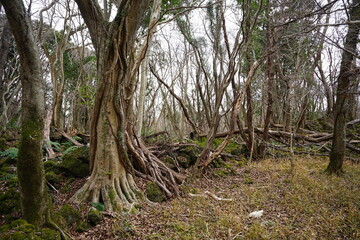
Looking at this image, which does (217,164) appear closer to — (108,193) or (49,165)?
(108,193)

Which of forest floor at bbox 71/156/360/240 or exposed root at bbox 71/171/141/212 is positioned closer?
forest floor at bbox 71/156/360/240

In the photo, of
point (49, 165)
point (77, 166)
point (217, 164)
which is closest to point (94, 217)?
point (77, 166)

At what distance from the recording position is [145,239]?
300 cm

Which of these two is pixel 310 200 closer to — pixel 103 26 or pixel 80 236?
pixel 80 236

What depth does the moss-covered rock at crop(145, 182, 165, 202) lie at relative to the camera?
4.48m

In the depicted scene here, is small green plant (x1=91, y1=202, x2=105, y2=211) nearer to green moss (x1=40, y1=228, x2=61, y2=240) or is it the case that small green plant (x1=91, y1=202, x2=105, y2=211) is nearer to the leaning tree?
the leaning tree

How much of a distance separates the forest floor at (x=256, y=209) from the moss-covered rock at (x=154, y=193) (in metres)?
0.18

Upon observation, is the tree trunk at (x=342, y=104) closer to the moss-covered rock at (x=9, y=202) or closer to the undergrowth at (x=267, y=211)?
the undergrowth at (x=267, y=211)

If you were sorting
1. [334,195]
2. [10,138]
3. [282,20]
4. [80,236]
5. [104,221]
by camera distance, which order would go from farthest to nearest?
[10,138] < [282,20] < [334,195] < [104,221] < [80,236]

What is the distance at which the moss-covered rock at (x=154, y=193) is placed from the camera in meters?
4.48

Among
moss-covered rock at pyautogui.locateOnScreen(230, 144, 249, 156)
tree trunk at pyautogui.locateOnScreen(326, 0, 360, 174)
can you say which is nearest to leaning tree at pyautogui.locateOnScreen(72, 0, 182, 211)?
tree trunk at pyautogui.locateOnScreen(326, 0, 360, 174)

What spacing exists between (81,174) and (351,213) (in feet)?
17.8

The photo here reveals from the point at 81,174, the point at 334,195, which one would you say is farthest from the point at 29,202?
the point at 334,195

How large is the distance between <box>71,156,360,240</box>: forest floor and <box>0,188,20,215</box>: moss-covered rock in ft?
3.63
